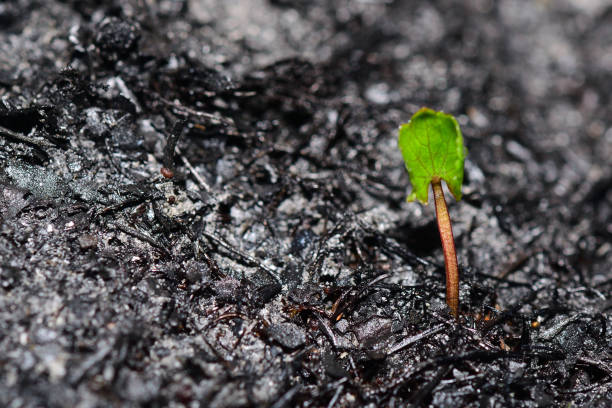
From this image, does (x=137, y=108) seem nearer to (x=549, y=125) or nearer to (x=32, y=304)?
(x=32, y=304)

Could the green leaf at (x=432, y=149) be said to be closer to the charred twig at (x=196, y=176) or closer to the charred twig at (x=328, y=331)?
the charred twig at (x=328, y=331)

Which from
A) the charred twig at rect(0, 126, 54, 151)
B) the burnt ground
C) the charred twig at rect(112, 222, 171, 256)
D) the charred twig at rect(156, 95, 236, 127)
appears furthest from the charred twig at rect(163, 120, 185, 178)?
the charred twig at rect(0, 126, 54, 151)

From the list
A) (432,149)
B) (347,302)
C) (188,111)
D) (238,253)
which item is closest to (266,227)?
(238,253)

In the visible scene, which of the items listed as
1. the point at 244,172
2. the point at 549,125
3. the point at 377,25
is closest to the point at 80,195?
the point at 244,172

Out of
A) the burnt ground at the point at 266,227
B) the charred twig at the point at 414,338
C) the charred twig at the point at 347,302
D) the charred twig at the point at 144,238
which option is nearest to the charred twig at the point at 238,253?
the burnt ground at the point at 266,227

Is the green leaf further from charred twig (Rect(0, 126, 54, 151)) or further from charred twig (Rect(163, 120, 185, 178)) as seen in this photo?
charred twig (Rect(0, 126, 54, 151))

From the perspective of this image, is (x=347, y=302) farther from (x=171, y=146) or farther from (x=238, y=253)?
(x=171, y=146)
